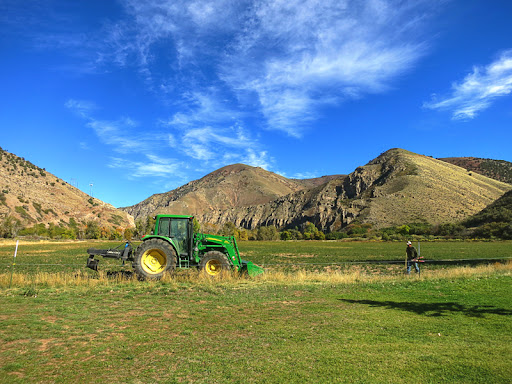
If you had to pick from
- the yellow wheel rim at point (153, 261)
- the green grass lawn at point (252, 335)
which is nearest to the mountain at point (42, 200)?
the yellow wheel rim at point (153, 261)

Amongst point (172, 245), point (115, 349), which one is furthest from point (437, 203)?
point (115, 349)

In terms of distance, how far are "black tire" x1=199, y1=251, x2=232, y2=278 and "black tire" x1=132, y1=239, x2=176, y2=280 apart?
3.99ft

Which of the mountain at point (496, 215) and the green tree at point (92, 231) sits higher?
the mountain at point (496, 215)

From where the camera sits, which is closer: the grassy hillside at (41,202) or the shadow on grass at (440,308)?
the shadow on grass at (440,308)

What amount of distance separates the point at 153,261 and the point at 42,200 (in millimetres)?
86347

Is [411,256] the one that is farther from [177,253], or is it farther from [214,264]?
[177,253]

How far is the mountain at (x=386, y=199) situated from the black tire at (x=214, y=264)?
9446 centimetres

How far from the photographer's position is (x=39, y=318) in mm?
8398

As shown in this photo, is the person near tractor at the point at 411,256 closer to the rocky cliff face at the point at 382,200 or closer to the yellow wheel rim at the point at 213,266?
the yellow wheel rim at the point at 213,266

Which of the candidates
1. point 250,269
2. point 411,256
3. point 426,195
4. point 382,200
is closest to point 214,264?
point 250,269

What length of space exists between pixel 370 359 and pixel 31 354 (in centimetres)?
565

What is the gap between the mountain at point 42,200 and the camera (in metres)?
76.6

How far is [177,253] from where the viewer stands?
14.8m

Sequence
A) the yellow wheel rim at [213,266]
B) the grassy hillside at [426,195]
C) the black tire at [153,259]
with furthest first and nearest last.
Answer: the grassy hillside at [426,195]
the yellow wheel rim at [213,266]
the black tire at [153,259]
